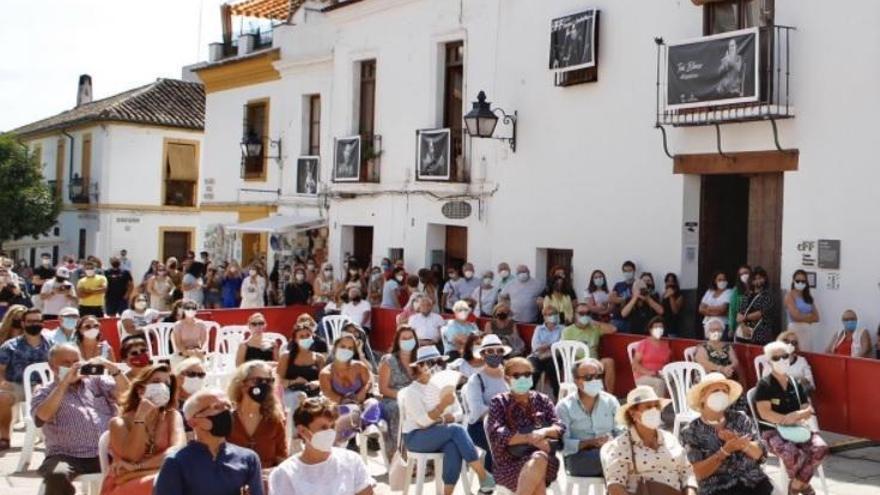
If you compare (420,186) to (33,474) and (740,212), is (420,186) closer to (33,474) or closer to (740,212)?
(740,212)

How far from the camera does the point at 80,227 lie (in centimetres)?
3762

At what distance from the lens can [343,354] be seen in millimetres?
9547

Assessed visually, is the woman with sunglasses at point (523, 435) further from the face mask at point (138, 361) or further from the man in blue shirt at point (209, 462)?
the face mask at point (138, 361)

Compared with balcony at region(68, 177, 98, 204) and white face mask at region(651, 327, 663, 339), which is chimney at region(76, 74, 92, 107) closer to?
balcony at region(68, 177, 98, 204)

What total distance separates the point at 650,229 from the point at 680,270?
795 millimetres

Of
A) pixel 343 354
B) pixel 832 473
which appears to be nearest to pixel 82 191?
pixel 343 354

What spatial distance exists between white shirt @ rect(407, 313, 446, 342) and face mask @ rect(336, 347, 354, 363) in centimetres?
447

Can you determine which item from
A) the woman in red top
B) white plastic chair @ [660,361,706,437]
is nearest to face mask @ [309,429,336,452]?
white plastic chair @ [660,361,706,437]

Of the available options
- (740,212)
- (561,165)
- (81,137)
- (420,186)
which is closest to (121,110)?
(81,137)

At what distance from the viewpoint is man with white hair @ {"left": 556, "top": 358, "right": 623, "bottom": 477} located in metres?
7.82

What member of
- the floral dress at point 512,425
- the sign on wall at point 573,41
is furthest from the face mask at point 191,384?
the sign on wall at point 573,41

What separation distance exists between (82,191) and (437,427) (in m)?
31.3

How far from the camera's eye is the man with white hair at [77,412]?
25.0 feet

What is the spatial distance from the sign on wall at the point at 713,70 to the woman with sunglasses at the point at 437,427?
647 centimetres
